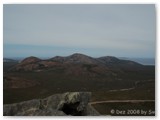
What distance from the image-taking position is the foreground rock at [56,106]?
4.18 metres

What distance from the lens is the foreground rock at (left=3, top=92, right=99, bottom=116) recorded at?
418cm

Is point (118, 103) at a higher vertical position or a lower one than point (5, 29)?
lower

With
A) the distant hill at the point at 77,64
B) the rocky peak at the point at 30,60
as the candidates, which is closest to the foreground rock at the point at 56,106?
the distant hill at the point at 77,64

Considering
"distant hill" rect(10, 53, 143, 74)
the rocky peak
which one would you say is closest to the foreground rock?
"distant hill" rect(10, 53, 143, 74)

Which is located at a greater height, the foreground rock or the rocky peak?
the rocky peak

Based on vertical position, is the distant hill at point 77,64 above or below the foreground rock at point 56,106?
above

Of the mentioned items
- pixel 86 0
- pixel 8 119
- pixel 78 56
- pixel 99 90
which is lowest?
pixel 8 119

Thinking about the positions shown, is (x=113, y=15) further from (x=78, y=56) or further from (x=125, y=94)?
(x=125, y=94)

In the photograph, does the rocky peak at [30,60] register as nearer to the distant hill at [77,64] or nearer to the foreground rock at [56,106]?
the distant hill at [77,64]

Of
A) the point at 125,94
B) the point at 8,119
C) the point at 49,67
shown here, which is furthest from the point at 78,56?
the point at 8,119

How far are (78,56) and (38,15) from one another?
580 mm

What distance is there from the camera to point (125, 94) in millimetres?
4207

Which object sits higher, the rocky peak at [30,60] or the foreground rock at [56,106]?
the rocky peak at [30,60]

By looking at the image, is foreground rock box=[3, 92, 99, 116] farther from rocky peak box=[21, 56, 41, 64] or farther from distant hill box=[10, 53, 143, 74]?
rocky peak box=[21, 56, 41, 64]
